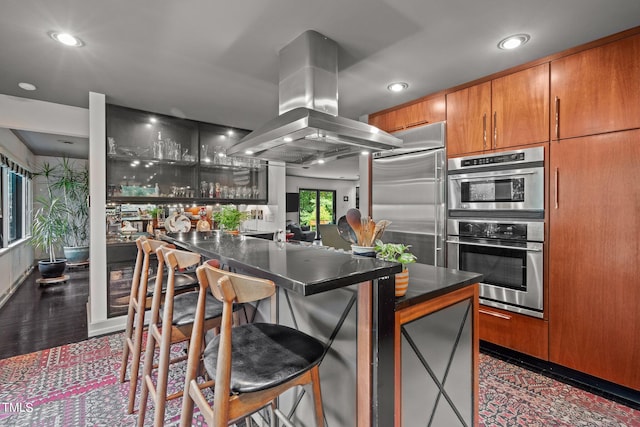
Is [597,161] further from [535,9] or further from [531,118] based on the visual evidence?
[535,9]

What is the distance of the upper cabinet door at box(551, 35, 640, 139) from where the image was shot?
2.03m

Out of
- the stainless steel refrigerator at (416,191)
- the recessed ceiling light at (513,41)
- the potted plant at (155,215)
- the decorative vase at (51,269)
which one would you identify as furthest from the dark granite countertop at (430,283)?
the decorative vase at (51,269)

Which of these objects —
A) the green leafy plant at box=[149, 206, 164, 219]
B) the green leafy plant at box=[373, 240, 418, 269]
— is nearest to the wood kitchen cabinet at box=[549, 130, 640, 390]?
the green leafy plant at box=[373, 240, 418, 269]

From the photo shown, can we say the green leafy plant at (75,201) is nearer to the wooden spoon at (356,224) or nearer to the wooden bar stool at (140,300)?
the wooden bar stool at (140,300)

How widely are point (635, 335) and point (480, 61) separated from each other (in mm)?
2158

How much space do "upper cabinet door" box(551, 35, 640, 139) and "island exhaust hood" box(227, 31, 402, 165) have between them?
1279 mm

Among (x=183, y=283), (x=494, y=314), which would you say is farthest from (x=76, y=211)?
(x=494, y=314)

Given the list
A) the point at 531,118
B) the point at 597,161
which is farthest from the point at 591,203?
the point at 531,118

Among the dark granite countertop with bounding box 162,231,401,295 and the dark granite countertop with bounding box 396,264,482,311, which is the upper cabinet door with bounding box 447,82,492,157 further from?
the dark granite countertop with bounding box 162,231,401,295

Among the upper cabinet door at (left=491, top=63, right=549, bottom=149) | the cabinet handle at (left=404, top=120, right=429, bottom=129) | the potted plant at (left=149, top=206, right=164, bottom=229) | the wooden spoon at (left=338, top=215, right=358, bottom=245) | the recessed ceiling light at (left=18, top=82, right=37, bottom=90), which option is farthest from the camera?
the potted plant at (left=149, top=206, right=164, bottom=229)

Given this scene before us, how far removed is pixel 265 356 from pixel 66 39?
2433mm

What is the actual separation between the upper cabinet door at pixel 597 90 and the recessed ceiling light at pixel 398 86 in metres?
1.11

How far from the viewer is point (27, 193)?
5.99 m

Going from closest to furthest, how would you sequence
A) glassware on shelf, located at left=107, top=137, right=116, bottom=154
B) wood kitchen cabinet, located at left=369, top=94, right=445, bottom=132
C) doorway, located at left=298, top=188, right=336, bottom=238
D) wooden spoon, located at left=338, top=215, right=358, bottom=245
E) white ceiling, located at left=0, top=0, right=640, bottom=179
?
wooden spoon, located at left=338, top=215, right=358, bottom=245, white ceiling, located at left=0, top=0, right=640, bottom=179, wood kitchen cabinet, located at left=369, top=94, right=445, bottom=132, glassware on shelf, located at left=107, top=137, right=116, bottom=154, doorway, located at left=298, top=188, right=336, bottom=238
